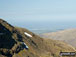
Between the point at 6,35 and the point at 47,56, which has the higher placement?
the point at 6,35

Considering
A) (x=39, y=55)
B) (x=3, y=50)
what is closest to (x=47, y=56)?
(x=39, y=55)

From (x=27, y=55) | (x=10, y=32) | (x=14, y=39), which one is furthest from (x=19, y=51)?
(x=10, y=32)

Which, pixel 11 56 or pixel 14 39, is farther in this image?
pixel 14 39

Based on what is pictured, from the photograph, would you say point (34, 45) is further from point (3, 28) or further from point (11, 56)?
point (11, 56)

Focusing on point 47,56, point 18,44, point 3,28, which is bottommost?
point 47,56

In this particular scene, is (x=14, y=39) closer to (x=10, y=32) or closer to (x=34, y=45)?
(x=10, y=32)

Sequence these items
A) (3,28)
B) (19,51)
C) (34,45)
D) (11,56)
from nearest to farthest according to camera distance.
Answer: (11,56)
(19,51)
(3,28)
(34,45)

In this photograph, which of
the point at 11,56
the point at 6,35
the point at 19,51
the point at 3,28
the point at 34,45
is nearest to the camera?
the point at 11,56

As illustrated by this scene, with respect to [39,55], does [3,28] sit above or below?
above

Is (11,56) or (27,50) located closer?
(11,56)
